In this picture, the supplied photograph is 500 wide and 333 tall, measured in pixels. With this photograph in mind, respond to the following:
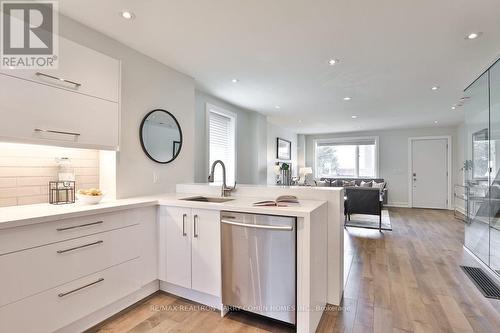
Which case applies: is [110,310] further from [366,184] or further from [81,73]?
[366,184]

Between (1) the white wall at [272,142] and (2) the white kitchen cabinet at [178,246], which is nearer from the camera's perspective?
(2) the white kitchen cabinet at [178,246]

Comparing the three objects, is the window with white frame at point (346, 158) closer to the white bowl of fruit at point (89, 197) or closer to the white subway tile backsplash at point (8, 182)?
the white bowl of fruit at point (89, 197)

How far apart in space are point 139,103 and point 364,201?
4.36 metres

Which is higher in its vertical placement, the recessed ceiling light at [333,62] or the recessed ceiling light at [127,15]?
the recessed ceiling light at [127,15]

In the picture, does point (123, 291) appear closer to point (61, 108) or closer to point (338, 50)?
point (61, 108)

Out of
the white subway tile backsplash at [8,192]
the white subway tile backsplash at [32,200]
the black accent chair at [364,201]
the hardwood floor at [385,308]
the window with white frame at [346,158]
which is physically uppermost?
the window with white frame at [346,158]

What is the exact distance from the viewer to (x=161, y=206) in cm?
236

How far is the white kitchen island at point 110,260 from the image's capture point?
4.85ft

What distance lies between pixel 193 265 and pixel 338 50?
254 cm

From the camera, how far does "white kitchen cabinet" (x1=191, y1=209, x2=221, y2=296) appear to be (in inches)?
80.8

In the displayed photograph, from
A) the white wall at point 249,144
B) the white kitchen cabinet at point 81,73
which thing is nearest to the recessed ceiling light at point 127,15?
the white kitchen cabinet at point 81,73

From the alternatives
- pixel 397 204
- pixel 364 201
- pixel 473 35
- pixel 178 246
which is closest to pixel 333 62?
pixel 473 35

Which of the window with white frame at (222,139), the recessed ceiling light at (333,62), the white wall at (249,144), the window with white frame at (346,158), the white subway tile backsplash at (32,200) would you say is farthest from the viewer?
the window with white frame at (346,158)

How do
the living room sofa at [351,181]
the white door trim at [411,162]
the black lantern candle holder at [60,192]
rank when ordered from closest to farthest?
the black lantern candle holder at [60,192] < the white door trim at [411,162] < the living room sofa at [351,181]
